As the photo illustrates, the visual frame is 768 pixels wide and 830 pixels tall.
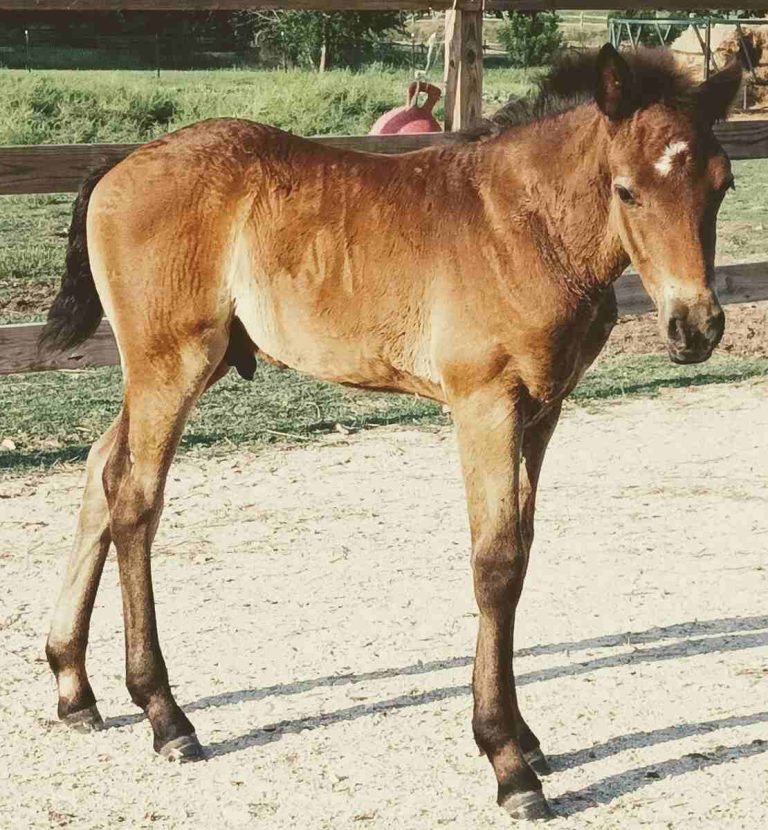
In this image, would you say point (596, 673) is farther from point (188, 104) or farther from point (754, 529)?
point (188, 104)

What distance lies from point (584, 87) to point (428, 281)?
68 centimetres

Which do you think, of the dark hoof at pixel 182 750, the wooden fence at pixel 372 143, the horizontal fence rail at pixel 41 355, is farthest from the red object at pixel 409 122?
the dark hoof at pixel 182 750

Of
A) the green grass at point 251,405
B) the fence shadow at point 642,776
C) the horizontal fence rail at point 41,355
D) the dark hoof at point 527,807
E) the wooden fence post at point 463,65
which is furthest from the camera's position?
the wooden fence post at point 463,65

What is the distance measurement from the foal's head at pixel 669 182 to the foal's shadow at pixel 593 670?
48.1 inches

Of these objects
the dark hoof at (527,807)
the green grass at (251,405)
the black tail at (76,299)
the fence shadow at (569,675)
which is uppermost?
the black tail at (76,299)

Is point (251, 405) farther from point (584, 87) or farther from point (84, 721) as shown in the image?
point (584, 87)

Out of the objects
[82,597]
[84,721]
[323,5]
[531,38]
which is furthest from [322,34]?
[84,721]

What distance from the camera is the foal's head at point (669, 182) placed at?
3064 mm

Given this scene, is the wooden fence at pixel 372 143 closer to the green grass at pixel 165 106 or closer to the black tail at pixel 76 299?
the black tail at pixel 76 299

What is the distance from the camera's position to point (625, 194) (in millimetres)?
3176

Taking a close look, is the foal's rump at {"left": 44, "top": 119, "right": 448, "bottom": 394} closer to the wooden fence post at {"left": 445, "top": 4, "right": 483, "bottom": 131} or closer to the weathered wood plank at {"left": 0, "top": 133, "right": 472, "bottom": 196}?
the weathered wood plank at {"left": 0, "top": 133, "right": 472, "bottom": 196}

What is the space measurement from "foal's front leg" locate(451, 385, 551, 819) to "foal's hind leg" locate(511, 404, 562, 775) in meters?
0.10

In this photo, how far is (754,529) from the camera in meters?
5.58

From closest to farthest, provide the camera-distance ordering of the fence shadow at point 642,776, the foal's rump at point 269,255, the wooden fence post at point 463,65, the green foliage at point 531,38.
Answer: the fence shadow at point 642,776, the foal's rump at point 269,255, the wooden fence post at point 463,65, the green foliage at point 531,38
